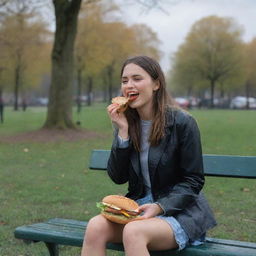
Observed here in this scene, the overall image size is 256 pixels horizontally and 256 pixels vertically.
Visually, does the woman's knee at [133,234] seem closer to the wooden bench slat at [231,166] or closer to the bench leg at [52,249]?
the bench leg at [52,249]

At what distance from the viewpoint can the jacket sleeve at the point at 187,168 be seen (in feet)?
10.9

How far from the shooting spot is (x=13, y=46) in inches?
1245

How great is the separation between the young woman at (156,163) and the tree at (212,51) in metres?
48.3

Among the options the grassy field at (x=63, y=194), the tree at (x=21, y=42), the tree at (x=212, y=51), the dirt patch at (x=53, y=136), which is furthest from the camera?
the tree at (x=212, y=51)

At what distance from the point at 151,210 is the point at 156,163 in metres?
0.34

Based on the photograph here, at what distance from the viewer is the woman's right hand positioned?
347 cm

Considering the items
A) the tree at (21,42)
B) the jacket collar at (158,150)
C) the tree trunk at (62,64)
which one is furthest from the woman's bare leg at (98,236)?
the tree at (21,42)

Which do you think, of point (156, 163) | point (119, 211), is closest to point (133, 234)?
point (119, 211)

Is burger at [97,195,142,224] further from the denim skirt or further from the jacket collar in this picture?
the jacket collar

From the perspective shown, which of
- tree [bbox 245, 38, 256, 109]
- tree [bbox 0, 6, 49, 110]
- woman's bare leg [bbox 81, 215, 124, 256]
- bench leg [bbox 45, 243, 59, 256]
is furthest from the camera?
tree [bbox 245, 38, 256, 109]

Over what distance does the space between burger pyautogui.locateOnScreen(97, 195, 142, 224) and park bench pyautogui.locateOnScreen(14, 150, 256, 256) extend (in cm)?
26

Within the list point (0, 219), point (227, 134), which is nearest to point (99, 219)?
point (0, 219)

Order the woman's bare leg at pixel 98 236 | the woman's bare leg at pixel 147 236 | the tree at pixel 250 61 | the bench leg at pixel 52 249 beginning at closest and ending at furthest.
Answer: the woman's bare leg at pixel 147 236 → the woman's bare leg at pixel 98 236 → the bench leg at pixel 52 249 → the tree at pixel 250 61

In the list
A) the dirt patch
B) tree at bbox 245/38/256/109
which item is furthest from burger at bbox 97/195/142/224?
tree at bbox 245/38/256/109
